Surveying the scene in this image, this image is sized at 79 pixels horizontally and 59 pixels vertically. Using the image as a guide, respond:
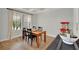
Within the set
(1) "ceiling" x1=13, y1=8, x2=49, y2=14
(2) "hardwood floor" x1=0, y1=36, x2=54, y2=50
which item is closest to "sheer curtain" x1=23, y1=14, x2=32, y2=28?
(1) "ceiling" x1=13, y1=8, x2=49, y2=14

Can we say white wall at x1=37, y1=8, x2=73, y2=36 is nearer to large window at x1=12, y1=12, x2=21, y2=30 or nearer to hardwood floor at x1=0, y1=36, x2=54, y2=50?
hardwood floor at x1=0, y1=36, x2=54, y2=50

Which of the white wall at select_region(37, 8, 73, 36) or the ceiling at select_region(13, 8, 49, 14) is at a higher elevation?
the ceiling at select_region(13, 8, 49, 14)

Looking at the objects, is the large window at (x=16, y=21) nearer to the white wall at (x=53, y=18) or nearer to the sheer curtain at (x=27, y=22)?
the sheer curtain at (x=27, y=22)

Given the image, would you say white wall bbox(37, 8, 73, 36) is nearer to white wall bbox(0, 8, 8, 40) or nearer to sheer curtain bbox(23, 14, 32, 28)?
sheer curtain bbox(23, 14, 32, 28)

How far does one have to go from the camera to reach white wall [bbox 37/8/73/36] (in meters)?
1.25

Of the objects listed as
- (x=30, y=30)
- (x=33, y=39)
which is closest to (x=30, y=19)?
(x=30, y=30)

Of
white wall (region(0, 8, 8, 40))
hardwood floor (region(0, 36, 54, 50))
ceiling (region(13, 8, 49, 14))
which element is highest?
ceiling (region(13, 8, 49, 14))

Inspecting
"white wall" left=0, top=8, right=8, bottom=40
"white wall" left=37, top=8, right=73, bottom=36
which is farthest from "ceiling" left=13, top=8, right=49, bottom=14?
"white wall" left=0, top=8, right=8, bottom=40

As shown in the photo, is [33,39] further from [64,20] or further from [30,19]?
[64,20]

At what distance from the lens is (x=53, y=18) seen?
4.29 feet
